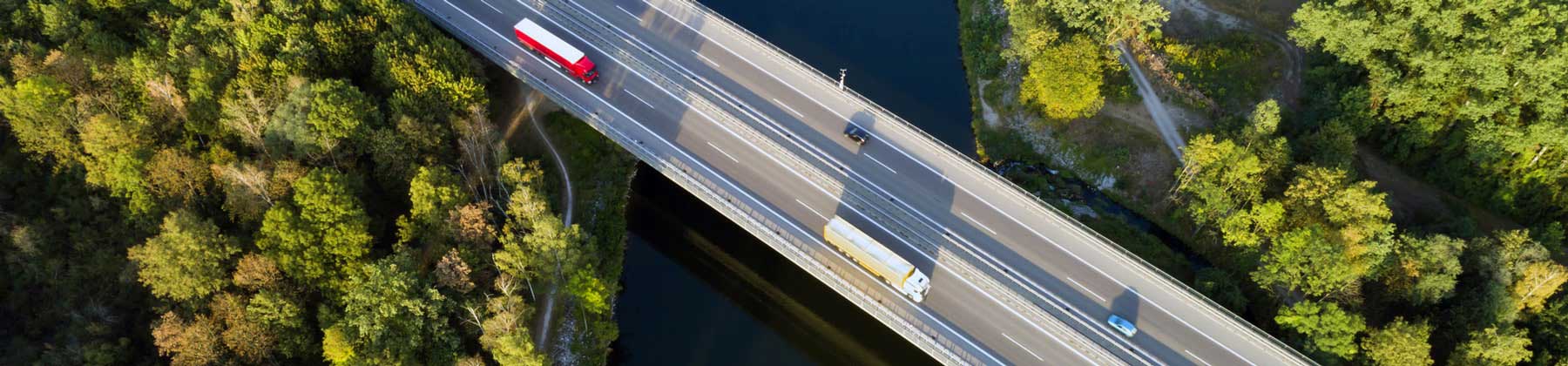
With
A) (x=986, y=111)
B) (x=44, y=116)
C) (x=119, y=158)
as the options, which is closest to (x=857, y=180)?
(x=986, y=111)

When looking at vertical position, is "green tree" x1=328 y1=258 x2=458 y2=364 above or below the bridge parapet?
below

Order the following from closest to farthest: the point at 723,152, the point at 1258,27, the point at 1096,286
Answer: the point at 1096,286 < the point at 723,152 < the point at 1258,27

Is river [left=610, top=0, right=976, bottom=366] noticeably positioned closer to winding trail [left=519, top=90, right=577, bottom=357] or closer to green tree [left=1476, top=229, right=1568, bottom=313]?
winding trail [left=519, top=90, right=577, bottom=357]

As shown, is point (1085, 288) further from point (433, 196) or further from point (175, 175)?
point (175, 175)

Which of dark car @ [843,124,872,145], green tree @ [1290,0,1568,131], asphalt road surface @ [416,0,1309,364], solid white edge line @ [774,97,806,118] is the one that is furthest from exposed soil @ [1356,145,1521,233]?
solid white edge line @ [774,97,806,118]

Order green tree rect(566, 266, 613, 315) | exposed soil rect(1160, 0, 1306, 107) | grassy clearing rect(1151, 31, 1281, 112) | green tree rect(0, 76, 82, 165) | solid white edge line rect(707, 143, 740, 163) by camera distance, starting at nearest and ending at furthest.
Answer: green tree rect(566, 266, 613, 315)
green tree rect(0, 76, 82, 165)
solid white edge line rect(707, 143, 740, 163)
grassy clearing rect(1151, 31, 1281, 112)
exposed soil rect(1160, 0, 1306, 107)

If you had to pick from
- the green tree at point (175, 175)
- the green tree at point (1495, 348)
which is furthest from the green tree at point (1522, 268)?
the green tree at point (175, 175)
